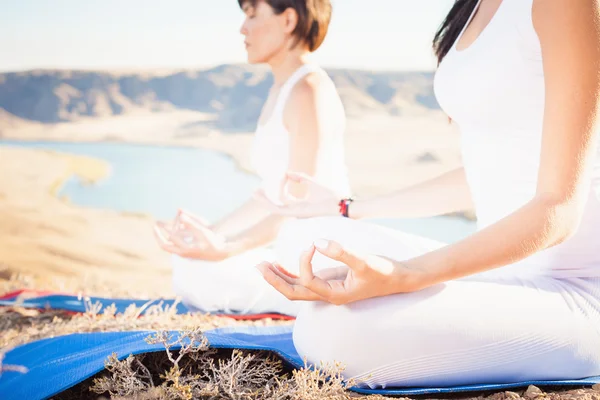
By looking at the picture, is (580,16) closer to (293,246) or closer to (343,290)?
(343,290)

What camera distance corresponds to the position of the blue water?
728cm

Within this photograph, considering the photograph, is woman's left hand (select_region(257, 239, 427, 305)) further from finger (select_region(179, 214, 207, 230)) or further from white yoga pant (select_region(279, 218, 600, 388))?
finger (select_region(179, 214, 207, 230))

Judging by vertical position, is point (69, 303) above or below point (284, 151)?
below

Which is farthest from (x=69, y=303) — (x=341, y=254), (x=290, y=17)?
(x=341, y=254)

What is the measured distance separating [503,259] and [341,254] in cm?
28

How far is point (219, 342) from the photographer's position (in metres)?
1.36

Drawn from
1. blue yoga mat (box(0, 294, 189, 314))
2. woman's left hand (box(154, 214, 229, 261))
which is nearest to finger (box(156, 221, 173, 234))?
woman's left hand (box(154, 214, 229, 261))

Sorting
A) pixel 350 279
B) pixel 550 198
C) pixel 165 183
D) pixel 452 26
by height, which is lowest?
pixel 350 279

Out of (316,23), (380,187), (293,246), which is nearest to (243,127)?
(380,187)

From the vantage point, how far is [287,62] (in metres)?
2.71

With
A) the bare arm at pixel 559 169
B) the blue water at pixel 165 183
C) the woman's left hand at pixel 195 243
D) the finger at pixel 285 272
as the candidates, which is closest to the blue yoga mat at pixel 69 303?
the woman's left hand at pixel 195 243

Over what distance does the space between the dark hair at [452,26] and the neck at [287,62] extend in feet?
3.34

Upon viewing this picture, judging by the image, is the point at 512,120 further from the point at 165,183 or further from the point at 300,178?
the point at 165,183

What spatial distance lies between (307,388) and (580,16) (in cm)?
76
